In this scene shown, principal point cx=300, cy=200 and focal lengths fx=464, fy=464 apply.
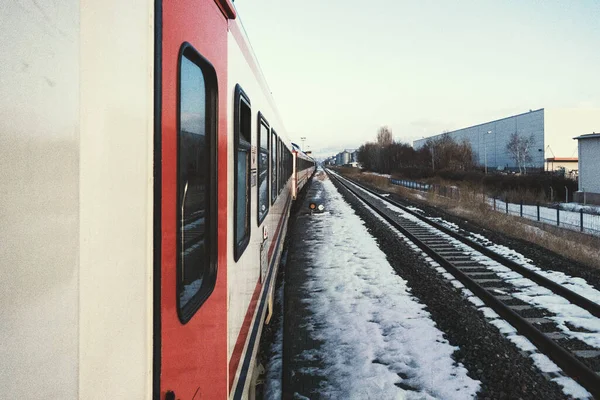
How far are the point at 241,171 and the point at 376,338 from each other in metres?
3.41

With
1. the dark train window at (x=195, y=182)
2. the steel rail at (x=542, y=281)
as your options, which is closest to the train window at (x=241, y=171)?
the dark train window at (x=195, y=182)

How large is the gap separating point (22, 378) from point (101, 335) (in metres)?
0.27

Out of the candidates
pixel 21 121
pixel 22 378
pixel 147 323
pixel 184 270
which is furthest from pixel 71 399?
pixel 184 270

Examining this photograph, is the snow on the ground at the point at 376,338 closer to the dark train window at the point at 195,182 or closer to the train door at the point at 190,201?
the train door at the point at 190,201

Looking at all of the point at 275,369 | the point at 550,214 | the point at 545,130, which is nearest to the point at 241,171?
the point at 275,369

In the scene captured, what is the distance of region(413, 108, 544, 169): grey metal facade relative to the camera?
6675cm

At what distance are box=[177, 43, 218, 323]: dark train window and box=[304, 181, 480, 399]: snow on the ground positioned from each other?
9.26ft

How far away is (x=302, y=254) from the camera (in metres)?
11.1

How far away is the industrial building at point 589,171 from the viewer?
26.7 meters

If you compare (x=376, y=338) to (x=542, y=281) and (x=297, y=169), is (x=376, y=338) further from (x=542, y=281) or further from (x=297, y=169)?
(x=297, y=169)

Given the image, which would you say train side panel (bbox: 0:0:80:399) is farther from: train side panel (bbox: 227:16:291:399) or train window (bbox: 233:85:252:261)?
train window (bbox: 233:85:252:261)

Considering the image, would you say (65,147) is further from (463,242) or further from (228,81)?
(463,242)

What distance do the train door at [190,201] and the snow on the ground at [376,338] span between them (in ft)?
8.77

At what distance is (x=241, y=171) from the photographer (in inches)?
133
